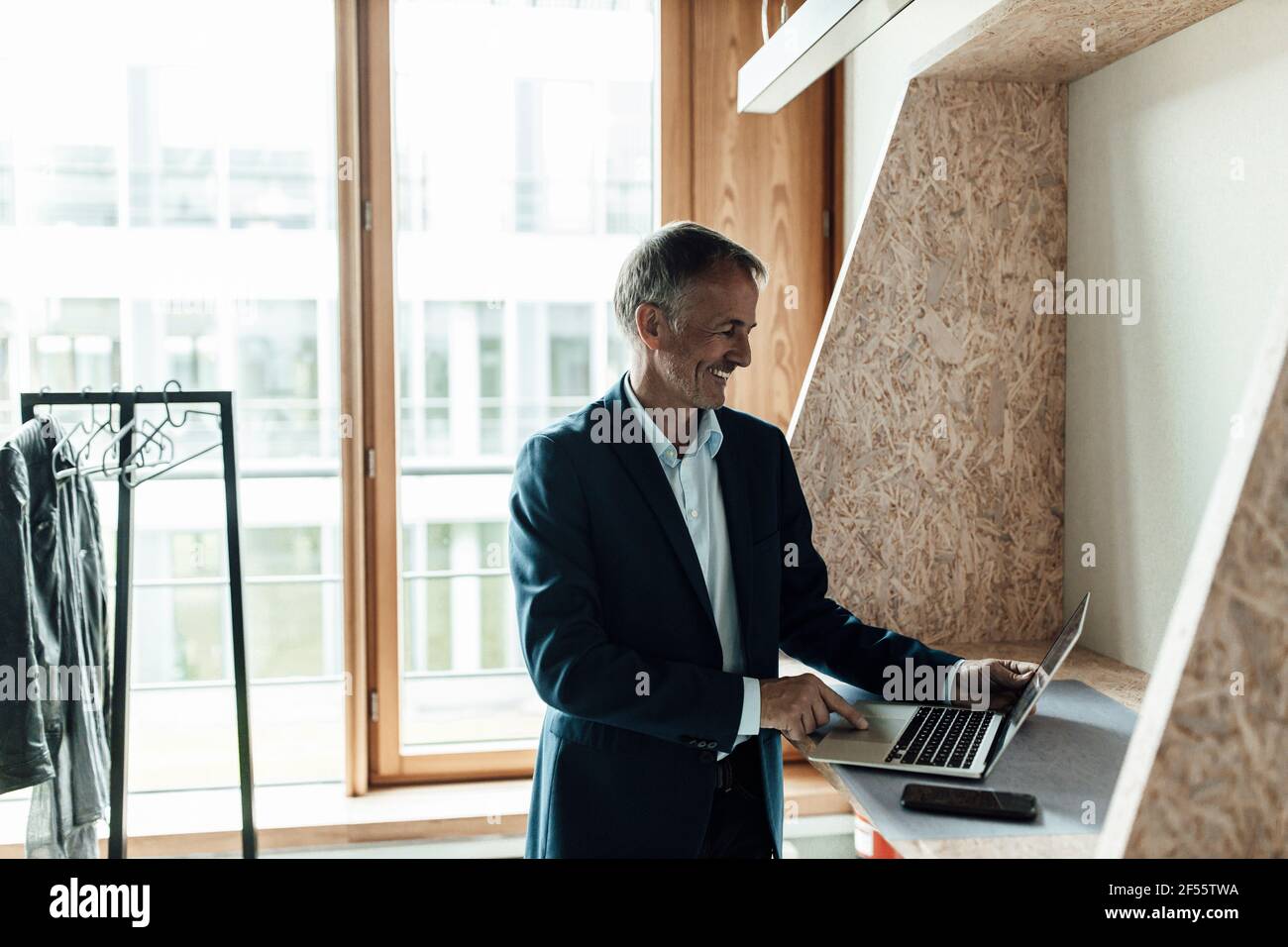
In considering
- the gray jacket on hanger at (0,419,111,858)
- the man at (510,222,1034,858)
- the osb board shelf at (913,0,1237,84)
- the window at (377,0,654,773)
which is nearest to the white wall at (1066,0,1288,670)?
the osb board shelf at (913,0,1237,84)

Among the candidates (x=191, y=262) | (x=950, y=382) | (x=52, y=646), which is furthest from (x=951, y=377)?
(x=191, y=262)

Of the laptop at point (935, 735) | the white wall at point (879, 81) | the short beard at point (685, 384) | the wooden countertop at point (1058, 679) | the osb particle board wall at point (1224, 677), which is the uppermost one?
the white wall at point (879, 81)

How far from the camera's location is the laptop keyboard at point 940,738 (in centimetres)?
134

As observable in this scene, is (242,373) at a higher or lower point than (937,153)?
lower

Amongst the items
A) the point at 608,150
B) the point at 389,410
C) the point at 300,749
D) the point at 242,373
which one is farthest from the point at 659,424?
the point at 300,749

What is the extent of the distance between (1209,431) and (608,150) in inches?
66.5

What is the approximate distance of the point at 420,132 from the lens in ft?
8.81

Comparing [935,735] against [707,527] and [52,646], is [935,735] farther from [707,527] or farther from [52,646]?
[52,646]

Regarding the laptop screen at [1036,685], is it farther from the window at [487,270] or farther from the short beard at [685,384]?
the window at [487,270]

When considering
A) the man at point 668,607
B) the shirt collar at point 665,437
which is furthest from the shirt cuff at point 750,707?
the shirt collar at point 665,437

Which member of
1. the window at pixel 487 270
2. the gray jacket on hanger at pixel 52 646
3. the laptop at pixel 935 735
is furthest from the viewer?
the window at pixel 487 270

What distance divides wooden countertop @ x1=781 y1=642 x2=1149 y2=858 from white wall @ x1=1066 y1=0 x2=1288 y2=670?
7 cm

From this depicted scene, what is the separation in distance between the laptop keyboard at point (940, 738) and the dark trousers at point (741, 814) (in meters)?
0.24
